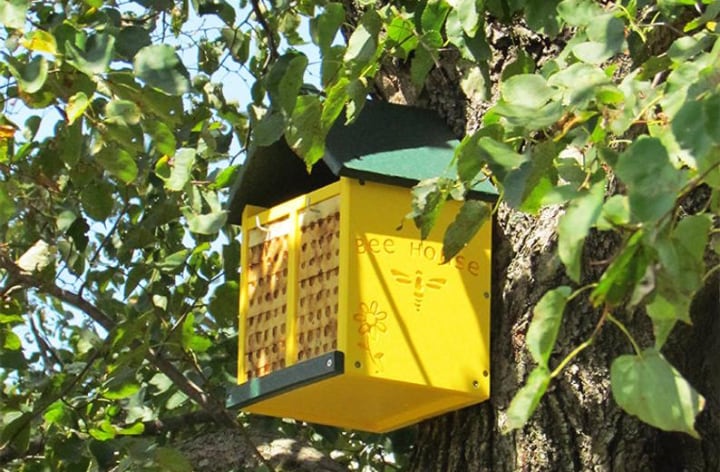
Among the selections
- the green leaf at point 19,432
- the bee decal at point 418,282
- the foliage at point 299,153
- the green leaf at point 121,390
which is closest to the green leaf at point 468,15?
the foliage at point 299,153

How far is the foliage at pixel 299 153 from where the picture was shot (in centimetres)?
159

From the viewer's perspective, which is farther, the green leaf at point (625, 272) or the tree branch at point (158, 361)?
the tree branch at point (158, 361)

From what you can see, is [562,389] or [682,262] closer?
[682,262]

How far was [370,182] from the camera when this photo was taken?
268 cm

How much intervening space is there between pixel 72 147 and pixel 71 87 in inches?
3.7

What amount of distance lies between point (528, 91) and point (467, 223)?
0.37 meters

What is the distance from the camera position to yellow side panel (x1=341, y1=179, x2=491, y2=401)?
262 cm

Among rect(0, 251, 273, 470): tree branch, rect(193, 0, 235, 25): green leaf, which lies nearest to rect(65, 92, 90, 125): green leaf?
rect(0, 251, 273, 470): tree branch

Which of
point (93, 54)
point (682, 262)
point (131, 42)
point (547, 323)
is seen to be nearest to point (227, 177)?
point (131, 42)

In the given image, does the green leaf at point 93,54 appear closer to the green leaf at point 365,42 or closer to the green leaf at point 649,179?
the green leaf at point 365,42

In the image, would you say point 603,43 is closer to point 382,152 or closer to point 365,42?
point 365,42

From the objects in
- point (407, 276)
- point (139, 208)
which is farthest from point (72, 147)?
point (139, 208)

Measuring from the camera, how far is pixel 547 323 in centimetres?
166

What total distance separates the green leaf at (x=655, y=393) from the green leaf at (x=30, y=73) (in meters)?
1.00
